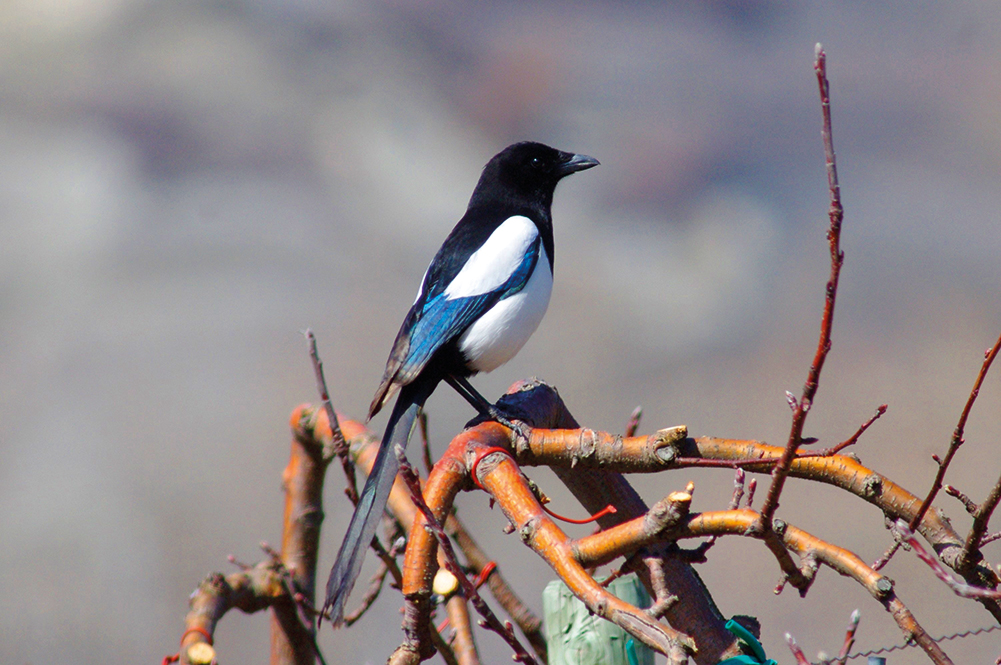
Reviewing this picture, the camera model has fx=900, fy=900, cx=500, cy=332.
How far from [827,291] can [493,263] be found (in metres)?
1.44

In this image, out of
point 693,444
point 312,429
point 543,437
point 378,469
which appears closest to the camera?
point 693,444

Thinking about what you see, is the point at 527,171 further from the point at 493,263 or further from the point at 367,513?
the point at 367,513

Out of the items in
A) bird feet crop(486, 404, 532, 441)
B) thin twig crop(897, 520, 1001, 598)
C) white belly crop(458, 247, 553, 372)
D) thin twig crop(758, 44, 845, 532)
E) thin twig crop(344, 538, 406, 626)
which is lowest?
thin twig crop(897, 520, 1001, 598)

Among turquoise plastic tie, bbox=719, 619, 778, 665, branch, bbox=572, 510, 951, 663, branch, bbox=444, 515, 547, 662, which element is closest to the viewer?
branch, bbox=572, 510, 951, 663

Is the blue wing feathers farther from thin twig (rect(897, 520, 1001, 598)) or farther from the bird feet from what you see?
thin twig (rect(897, 520, 1001, 598))

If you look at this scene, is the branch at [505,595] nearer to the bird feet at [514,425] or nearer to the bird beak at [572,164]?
the bird feet at [514,425]

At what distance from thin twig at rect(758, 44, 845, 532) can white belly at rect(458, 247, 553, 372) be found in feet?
4.21

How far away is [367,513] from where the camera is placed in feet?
5.30

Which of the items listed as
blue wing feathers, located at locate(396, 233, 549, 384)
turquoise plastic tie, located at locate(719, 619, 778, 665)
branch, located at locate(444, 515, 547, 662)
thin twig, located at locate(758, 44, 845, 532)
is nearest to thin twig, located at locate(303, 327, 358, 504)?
branch, located at locate(444, 515, 547, 662)

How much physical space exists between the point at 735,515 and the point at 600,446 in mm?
416

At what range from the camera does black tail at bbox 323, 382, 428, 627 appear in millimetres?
1451

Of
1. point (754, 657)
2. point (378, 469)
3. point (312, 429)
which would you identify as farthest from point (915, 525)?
point (312, 429)

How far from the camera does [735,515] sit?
92 centimetres

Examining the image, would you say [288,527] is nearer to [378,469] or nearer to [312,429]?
[312,429]
